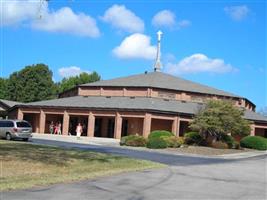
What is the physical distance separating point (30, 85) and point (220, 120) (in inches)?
2354

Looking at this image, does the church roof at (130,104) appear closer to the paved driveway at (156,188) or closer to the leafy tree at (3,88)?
the paved driveway at (156,188)

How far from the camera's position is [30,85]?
310 ft

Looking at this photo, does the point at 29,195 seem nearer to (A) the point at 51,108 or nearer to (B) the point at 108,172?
(B) the point at 108,172

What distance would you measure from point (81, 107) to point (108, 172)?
35669 mm

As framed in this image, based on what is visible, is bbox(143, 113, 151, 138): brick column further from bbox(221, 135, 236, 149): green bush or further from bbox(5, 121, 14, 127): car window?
bbox(5, 121, 14, 127): car window

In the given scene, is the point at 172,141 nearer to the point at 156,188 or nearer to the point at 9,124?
the point at 9,124

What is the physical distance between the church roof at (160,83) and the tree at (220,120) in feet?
47.1

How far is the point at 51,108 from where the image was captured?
54.5 m

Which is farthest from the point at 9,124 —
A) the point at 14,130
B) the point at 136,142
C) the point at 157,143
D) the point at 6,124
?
the point at 157,143

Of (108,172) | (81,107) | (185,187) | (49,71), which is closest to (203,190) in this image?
(185,187)

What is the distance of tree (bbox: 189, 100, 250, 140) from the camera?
4084 centimetres

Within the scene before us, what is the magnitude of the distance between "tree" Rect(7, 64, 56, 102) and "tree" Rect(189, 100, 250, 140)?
187 feet

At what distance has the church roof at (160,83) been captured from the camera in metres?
57.1

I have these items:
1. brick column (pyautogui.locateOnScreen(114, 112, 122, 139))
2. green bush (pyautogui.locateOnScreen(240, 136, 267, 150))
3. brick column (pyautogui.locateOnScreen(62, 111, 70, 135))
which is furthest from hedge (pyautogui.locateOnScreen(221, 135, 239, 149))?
brick column (pyautogui.locateOnScreen(62, 111, 70, 135))
